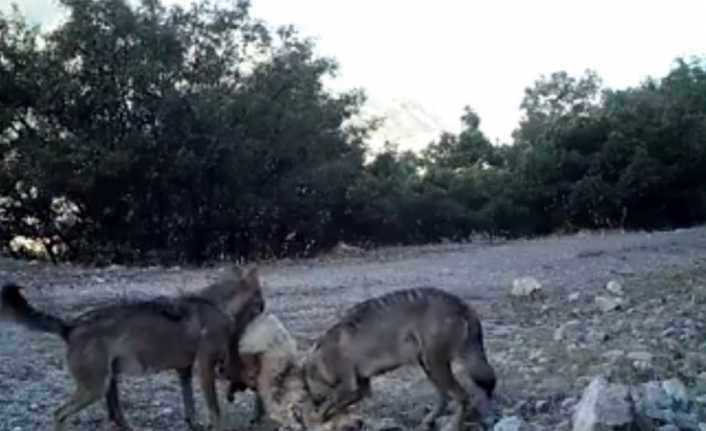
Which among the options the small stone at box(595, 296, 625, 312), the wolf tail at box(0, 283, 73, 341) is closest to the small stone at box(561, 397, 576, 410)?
the wolf tail at box(0, 283, 73, 341)

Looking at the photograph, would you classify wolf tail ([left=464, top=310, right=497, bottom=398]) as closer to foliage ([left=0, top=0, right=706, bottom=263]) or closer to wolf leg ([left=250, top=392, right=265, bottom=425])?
wolf leg ([left=250, top=392, right=265, bottom=425])

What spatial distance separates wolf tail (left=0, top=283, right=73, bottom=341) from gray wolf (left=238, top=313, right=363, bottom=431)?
123 centimetres

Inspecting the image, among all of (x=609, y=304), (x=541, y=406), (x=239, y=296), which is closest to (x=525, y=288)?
(x=609, y=304)

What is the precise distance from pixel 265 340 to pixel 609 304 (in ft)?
17.7

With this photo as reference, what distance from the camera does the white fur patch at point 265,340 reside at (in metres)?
7.61

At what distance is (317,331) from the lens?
11195 mm

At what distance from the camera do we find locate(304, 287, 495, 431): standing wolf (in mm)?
7020

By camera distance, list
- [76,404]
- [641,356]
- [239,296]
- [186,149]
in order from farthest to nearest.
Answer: [186,149] → [641,356] → [239,296] → [76,404]

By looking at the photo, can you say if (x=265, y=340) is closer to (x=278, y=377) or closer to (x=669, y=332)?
(x=278, y=377)

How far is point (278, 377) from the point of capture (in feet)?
24.6

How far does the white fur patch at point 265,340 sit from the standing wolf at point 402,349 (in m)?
0.31

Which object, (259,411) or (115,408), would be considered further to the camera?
(259,411)

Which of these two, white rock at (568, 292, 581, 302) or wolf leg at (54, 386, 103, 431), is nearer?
wolf leg at (54, 386, 103, 431)

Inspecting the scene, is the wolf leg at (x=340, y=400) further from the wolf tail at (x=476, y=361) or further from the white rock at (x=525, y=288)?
the white rock at (x=525, y=288)
